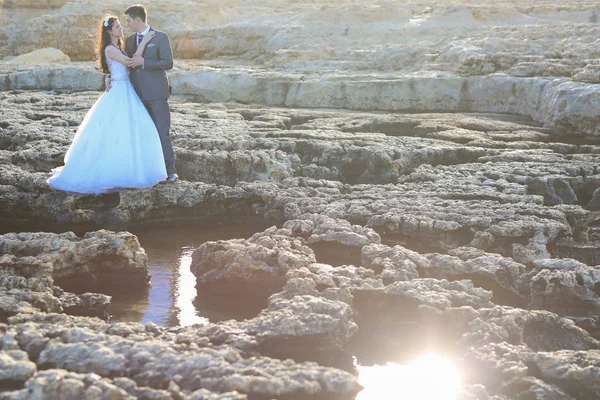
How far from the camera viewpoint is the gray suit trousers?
259 inches

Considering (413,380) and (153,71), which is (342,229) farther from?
(153,71)

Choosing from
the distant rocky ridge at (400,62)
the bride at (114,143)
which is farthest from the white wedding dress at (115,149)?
the distant rocky ridge at (400,62)

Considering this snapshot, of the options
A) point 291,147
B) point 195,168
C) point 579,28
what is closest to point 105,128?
point 195,168

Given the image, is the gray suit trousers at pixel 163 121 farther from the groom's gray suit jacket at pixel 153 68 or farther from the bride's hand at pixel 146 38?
the bride's hand at pixel 146 38

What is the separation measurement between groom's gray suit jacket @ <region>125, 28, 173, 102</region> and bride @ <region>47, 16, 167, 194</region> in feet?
0.18

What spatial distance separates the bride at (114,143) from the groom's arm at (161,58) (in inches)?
3.4

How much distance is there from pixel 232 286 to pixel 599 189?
11.9ft

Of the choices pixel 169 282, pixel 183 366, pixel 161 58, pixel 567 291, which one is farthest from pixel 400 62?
pixel 183 366

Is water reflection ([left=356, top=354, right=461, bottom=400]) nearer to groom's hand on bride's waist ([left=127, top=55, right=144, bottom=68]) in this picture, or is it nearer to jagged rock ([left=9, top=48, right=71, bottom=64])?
groom's hand on bride's waist ([left=127, top=55, right=144, bottom=68])

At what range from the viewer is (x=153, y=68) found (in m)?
6.38

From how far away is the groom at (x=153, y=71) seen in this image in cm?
632

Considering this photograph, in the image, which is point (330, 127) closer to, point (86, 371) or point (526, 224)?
point (526, 224)

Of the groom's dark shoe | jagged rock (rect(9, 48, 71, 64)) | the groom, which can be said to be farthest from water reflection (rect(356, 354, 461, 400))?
jagged rock (rect(9, 48, 71, 64))

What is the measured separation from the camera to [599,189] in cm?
680
